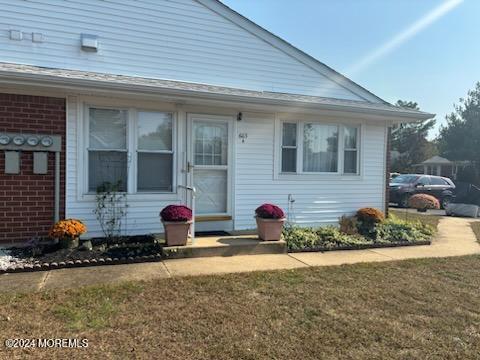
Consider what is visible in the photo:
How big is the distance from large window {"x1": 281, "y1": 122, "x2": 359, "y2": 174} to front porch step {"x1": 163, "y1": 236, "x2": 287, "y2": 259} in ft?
7.18

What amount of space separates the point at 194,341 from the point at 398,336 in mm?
1844

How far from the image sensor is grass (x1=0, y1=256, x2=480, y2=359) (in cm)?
316

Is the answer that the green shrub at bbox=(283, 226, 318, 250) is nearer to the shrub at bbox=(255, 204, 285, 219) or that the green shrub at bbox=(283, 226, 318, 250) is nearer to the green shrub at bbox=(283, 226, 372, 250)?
the green shrub at bbox=(283, 226, 372, 250)

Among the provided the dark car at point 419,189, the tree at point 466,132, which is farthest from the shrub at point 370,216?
the tree at point 466,132

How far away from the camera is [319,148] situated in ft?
28.1

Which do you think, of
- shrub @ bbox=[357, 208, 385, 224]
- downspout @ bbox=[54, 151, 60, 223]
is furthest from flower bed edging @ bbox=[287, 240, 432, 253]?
downspout @ bbox=[54, 151, 60, 223]

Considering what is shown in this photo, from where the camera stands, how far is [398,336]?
3.47 meters

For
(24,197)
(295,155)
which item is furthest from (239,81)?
(24,197)

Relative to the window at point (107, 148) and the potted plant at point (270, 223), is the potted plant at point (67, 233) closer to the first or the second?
the window at point (107, 148)

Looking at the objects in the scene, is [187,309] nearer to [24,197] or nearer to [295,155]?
[24,197]

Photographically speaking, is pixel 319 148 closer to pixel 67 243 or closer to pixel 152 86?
pixel 152 86

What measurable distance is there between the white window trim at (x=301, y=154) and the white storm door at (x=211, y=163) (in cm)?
111

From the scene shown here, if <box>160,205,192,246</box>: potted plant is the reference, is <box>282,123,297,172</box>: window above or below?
above

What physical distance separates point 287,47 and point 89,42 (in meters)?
4.26
